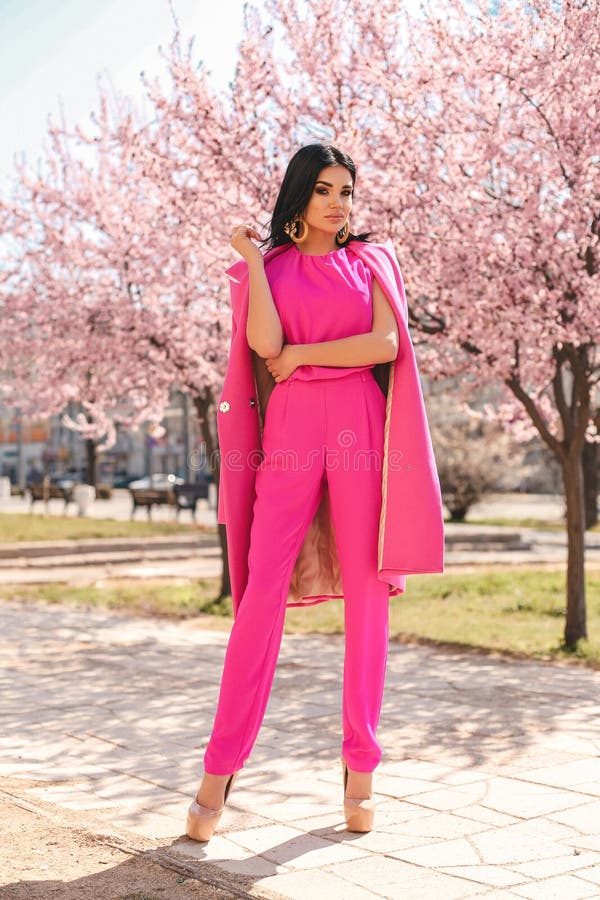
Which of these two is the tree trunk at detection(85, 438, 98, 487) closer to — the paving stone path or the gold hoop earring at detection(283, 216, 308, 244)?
the paving stone path

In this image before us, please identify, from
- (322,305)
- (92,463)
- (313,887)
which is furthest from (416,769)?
(92,463)

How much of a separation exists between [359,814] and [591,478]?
23.6 metres

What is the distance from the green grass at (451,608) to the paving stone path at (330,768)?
2.77ft

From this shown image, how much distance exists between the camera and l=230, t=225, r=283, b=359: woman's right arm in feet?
11.6

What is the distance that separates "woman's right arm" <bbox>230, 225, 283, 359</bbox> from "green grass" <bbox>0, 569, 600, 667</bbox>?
172 inches

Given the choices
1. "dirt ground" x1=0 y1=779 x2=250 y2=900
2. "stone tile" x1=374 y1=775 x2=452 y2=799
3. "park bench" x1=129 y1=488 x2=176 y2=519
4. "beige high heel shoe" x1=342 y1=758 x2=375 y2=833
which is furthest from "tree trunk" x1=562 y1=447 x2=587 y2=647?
"park bench" x1=129 y1=488 x2=176 y2=519

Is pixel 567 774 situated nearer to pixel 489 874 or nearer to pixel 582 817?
pixel 582 817

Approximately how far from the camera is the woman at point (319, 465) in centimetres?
342

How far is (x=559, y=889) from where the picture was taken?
287 centimetres

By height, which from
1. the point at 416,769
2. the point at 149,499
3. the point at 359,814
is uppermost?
the point at 149,499

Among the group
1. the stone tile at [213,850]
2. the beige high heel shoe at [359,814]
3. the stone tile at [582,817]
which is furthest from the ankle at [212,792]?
the stone tile at [582,817]

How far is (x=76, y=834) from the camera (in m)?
3.39

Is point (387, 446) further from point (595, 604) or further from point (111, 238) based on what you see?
point (111, 238)

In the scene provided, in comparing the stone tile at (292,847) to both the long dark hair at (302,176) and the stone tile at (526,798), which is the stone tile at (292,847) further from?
the long dark hair at (302,176)
